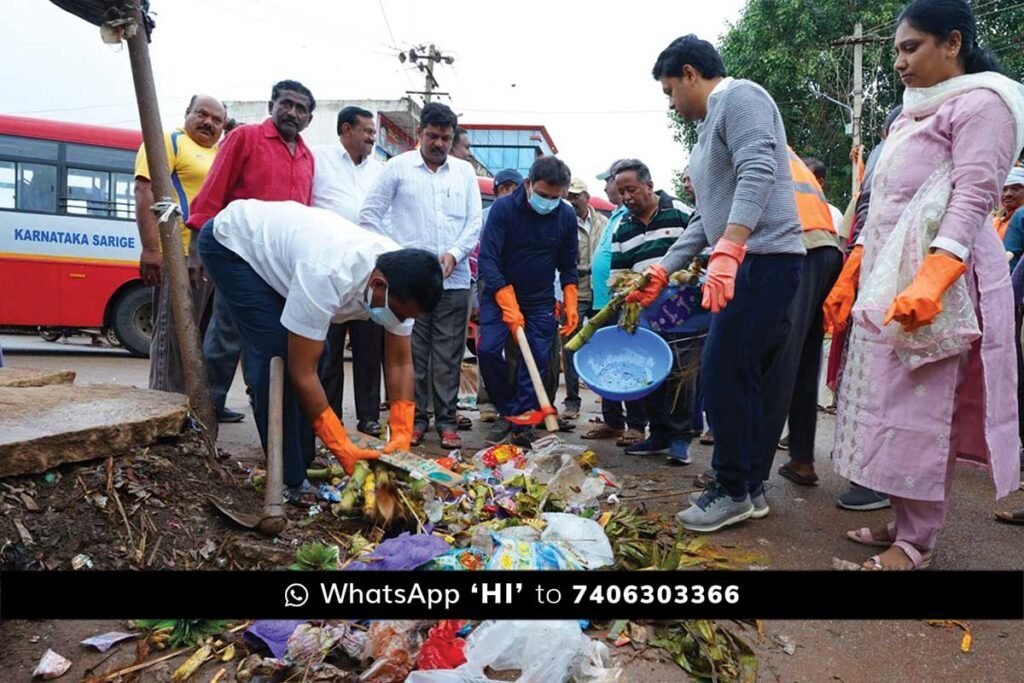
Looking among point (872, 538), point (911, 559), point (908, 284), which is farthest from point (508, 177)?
point (911, 559)

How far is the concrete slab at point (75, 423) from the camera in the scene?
224 centimetres

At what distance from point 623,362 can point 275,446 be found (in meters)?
1.96

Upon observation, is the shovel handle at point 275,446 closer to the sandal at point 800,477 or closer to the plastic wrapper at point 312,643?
the plastic wrapper at point 312,643

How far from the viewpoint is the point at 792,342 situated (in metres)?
2.91

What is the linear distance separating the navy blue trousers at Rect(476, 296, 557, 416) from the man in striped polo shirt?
61cm

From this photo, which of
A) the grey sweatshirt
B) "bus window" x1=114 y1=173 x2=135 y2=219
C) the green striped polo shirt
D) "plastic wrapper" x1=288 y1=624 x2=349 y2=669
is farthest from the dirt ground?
"bus window" x1=114 y1=173 x2=135 y2=219

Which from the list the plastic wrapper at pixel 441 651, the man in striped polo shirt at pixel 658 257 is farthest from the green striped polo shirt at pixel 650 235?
the plastic wrapper at pixel 441 651

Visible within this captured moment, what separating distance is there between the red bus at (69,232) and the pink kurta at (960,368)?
8.88 meters

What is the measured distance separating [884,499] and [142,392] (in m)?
3.46

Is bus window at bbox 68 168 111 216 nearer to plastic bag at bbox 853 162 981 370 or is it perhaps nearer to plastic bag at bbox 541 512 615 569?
plastic bag at bbox 541 512 615 569

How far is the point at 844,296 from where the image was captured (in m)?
2.89

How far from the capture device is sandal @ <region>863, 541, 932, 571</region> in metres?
2.33

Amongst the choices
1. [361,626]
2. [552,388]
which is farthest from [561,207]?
[361,626]

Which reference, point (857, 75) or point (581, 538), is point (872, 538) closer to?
point (581, 538)
